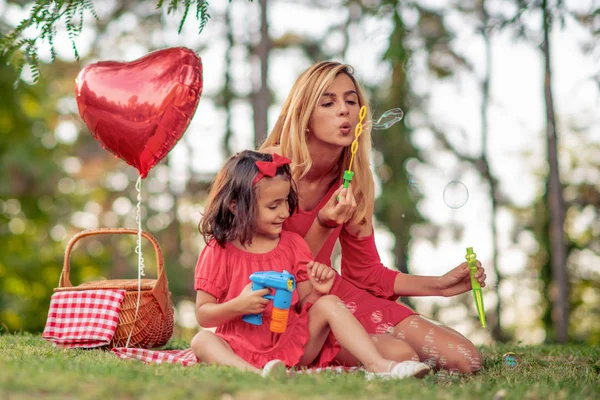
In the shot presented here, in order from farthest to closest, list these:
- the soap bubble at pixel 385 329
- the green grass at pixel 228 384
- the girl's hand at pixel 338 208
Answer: the soap bubble at pixel 385 329 → the girl's hand at pixel 338 208 → the green grass at pixel 228 384

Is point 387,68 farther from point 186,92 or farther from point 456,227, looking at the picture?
point 186,92

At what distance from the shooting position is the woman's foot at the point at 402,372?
7.52ft

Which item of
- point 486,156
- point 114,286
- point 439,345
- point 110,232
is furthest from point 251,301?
point 486,156

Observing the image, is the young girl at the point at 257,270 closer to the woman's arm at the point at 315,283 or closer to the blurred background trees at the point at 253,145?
the woman's arm at the point at 315,283

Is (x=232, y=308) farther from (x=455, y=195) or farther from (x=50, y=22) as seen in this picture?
(x=50, y=22)

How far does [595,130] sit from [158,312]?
10617mm

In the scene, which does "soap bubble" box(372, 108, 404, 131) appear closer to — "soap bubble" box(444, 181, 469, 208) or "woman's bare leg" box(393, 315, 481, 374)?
"soap bubble" box(444, 181, 469, 208)

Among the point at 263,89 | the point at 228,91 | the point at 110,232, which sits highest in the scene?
the point at 228,91

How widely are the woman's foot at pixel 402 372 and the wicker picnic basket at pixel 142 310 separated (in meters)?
1.41

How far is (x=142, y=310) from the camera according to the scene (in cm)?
342

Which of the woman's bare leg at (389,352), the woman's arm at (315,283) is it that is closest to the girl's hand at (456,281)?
the woman's bare leg at (389,352)

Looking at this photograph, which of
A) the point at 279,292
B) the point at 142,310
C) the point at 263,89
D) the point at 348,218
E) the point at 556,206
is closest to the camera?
the point at 279,292

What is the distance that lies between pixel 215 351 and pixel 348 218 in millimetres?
819

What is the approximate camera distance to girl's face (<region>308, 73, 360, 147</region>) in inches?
123
